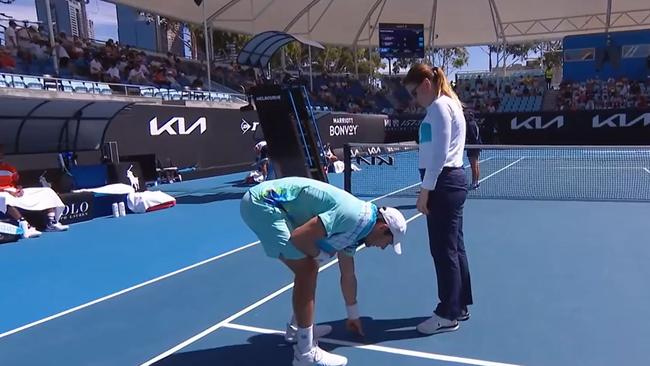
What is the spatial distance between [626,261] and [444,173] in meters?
3.16

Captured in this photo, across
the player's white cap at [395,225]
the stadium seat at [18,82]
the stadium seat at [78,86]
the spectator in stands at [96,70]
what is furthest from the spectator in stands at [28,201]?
the spectator in stands at [96,70]

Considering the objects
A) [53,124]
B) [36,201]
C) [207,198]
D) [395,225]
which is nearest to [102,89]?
[53,124]

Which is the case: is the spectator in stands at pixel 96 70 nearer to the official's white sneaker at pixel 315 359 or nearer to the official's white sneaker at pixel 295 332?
the official's white sneaker at pixel 295 332

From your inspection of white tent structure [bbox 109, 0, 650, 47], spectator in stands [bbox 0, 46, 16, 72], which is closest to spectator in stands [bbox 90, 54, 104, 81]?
spectator in stands [bbox 0, 46, 16, 72]

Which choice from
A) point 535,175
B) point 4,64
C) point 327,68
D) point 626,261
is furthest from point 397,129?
point 327,68

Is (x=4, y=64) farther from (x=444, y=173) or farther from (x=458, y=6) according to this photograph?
(x=458, y=6)

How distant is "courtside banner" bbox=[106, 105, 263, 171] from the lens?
14.5m

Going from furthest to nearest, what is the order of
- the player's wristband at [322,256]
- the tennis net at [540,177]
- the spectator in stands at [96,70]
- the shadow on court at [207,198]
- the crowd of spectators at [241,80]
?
the spectator in stands at [96,70], the crowd of spectators at [241,80], the shadow on court at [207,198], the tennis net at [540,177], the player's wristband at [322,256]

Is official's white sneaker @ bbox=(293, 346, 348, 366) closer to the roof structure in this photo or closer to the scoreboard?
the roof structure

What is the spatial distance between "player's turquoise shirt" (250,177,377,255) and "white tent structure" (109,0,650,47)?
23714 millimetres

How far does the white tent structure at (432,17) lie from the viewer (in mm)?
27844

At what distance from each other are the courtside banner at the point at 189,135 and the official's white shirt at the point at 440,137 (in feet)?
38.1

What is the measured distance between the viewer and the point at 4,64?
50.2 ft

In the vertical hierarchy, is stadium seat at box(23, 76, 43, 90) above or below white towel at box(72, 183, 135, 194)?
above
